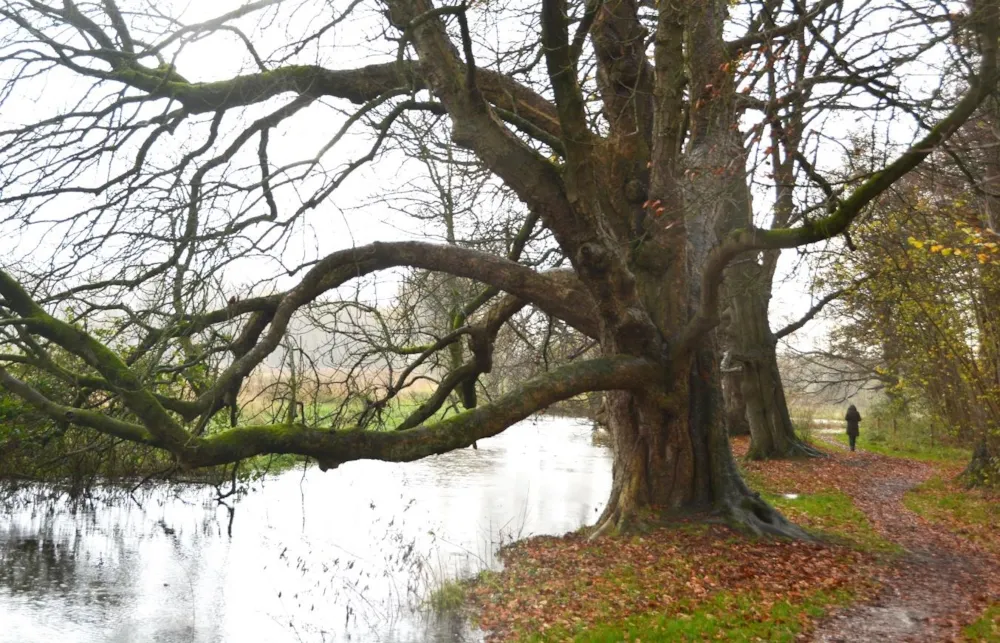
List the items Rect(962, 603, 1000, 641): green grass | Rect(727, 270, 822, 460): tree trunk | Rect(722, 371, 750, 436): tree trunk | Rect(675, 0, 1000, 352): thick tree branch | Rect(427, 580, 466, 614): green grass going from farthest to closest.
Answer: Rect(722, 371, 750, 436): tree trunk < Rect(727, 270, 822, 460): tree trunk < Rect(427, 580, 466, 614): green grass < Rect(962, 603, 1000, 641): green grass < Rect(675, 0, 1000, 352): thick tree branch

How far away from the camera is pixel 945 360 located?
14539 millimetres

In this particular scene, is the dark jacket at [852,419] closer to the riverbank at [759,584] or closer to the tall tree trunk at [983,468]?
the tall tree trunk at [983,468]

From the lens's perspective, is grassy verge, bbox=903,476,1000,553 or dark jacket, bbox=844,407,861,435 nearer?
grassy verge, bbox=903,476,1000,553

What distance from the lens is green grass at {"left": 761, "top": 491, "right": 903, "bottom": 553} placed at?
32.6ft

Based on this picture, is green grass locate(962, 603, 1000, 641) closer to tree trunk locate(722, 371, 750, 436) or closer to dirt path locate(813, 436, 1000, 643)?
dirt path locate(813, 436, 1000, 643)

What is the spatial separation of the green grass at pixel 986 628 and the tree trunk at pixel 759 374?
12.4 meters

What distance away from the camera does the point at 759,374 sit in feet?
65.3

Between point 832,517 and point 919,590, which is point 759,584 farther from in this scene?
point 832,517

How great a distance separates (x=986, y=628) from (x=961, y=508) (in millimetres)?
6944

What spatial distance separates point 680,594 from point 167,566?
7040 mm

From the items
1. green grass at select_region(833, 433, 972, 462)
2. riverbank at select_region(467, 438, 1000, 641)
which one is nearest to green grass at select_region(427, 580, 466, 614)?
riverbank at select_region(467, 438, 1000, 641)

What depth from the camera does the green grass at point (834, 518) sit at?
9.93m

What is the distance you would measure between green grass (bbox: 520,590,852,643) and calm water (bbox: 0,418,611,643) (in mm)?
1545

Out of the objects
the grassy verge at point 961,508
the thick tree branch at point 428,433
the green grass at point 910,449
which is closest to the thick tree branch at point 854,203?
the thick tree branch at point 428,433
